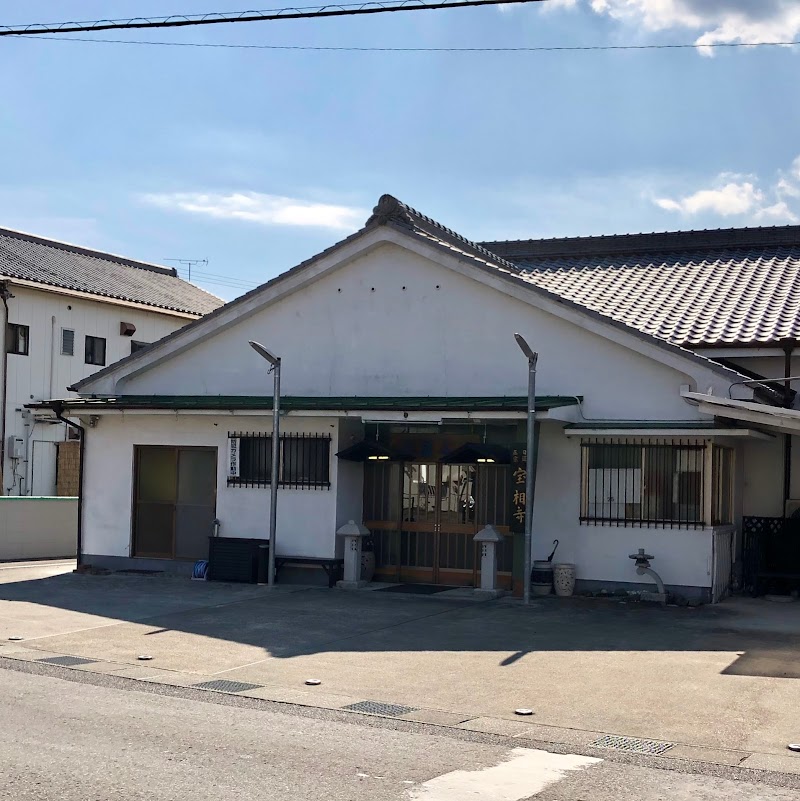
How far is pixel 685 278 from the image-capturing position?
22.6m

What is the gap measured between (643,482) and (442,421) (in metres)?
3.26

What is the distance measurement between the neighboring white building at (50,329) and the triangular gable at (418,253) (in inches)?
409

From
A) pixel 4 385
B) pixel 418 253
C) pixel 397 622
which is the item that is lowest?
pixel 397 622

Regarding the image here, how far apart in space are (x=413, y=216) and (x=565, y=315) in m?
3.75

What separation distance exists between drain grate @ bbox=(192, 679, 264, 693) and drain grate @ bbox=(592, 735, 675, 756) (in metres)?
3.62

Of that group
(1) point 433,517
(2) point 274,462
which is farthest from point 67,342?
(1) point 433,517

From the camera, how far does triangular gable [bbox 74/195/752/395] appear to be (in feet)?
55.3

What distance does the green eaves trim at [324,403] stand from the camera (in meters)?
17.1

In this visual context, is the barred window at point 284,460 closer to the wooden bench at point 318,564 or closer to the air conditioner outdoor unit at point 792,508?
the wooden bench at point 318,564

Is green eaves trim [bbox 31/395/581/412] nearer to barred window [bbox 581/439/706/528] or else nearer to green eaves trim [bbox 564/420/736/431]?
green eaves trim [bbox 564/420/736/431]

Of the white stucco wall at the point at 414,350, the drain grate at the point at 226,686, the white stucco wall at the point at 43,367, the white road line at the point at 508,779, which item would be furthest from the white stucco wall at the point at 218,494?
the white road line at the point at 508,779

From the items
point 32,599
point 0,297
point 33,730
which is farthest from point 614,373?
point 0,297

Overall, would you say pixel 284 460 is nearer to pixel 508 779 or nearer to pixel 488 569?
pixel 488 569

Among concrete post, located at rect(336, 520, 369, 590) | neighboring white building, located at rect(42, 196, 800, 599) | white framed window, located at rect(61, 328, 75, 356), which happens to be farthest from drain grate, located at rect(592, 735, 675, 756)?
Answer: white framed window, located at rect(61, 328, 75, 356)
